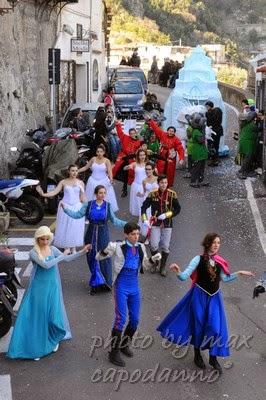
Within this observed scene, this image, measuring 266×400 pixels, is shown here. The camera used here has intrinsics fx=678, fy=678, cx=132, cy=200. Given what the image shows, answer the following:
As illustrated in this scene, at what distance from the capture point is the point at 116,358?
7.28m

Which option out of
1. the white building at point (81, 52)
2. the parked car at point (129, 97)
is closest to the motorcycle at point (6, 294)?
the white building at point (81, 52)

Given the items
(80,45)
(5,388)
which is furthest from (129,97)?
(5,388)

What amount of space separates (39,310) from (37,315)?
6 cm

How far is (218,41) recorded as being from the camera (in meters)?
105

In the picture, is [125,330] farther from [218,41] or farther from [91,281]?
[218,41]

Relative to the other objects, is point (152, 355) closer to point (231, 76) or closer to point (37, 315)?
point (37, 315)

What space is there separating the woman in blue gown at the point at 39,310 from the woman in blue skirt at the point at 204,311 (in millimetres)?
1308

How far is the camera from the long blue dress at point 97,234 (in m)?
9.23

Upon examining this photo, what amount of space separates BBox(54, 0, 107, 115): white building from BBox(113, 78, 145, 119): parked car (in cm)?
174

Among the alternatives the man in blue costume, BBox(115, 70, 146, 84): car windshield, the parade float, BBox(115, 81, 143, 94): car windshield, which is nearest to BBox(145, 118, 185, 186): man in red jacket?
the parade float

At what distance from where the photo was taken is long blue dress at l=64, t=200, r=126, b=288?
9.23m

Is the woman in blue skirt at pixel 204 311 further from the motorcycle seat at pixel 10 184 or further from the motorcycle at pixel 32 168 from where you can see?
the motorcycle at pixel 32 168

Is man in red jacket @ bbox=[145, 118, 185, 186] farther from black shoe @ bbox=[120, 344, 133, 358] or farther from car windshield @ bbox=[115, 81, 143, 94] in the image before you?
car windshield @ bbox=[115, 81, 143, 94]

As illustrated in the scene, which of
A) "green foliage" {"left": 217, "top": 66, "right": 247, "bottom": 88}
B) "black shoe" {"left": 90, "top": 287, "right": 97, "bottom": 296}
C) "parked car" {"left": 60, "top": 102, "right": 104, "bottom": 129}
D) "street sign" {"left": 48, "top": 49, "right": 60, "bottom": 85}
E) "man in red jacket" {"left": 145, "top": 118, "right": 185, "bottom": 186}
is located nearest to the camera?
"black shoe" {"left": 90, "top": 287, "right": 97, "bottom": 296}
